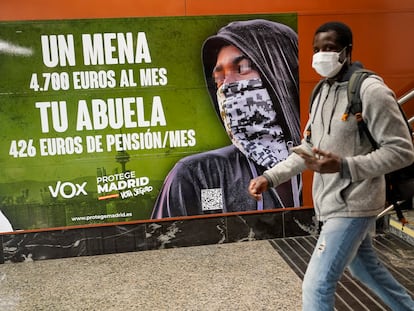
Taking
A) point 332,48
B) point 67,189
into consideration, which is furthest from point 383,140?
point 67,189

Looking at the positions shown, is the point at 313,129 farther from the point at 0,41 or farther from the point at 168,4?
the point at 0,41

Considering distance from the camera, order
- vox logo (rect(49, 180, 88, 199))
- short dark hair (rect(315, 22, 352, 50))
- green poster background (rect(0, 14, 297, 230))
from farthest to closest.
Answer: vox logo (rect(49, 180, 88, 199)) < green poster background (rect(0, 14, 297, 230)) < short dark hair (rect(315, 22, 352, 50))

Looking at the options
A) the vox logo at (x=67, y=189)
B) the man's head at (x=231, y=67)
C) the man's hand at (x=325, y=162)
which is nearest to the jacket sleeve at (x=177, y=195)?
the vox logo at (x=67, y=189)

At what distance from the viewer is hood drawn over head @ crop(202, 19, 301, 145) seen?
13.1 feet

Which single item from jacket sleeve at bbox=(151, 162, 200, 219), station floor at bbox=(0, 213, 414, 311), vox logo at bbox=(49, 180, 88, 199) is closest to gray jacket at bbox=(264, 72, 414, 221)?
station floor at bbox=(0, 213, 414, 311)

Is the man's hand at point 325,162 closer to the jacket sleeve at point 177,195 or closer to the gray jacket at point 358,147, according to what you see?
the gray jacket at point 358,147

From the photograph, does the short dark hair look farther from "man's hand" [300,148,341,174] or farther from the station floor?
the station floor

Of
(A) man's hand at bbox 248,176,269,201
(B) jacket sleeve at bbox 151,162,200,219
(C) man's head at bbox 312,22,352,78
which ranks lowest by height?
(B) jacket sleeve at bbox 151,162,200,219

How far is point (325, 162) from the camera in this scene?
6.01 feet

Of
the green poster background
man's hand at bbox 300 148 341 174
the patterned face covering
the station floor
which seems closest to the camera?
man's hand at bbox 300 148 341 174

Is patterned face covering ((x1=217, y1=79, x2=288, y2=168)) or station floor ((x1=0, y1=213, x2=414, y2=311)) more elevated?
patterned face covering ((x1=217, y1=79, x2=288, y2=168))

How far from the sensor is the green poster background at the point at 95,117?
3791 mm

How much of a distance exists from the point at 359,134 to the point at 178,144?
2236mm

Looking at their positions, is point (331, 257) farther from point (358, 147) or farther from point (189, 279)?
point (189, 279)
